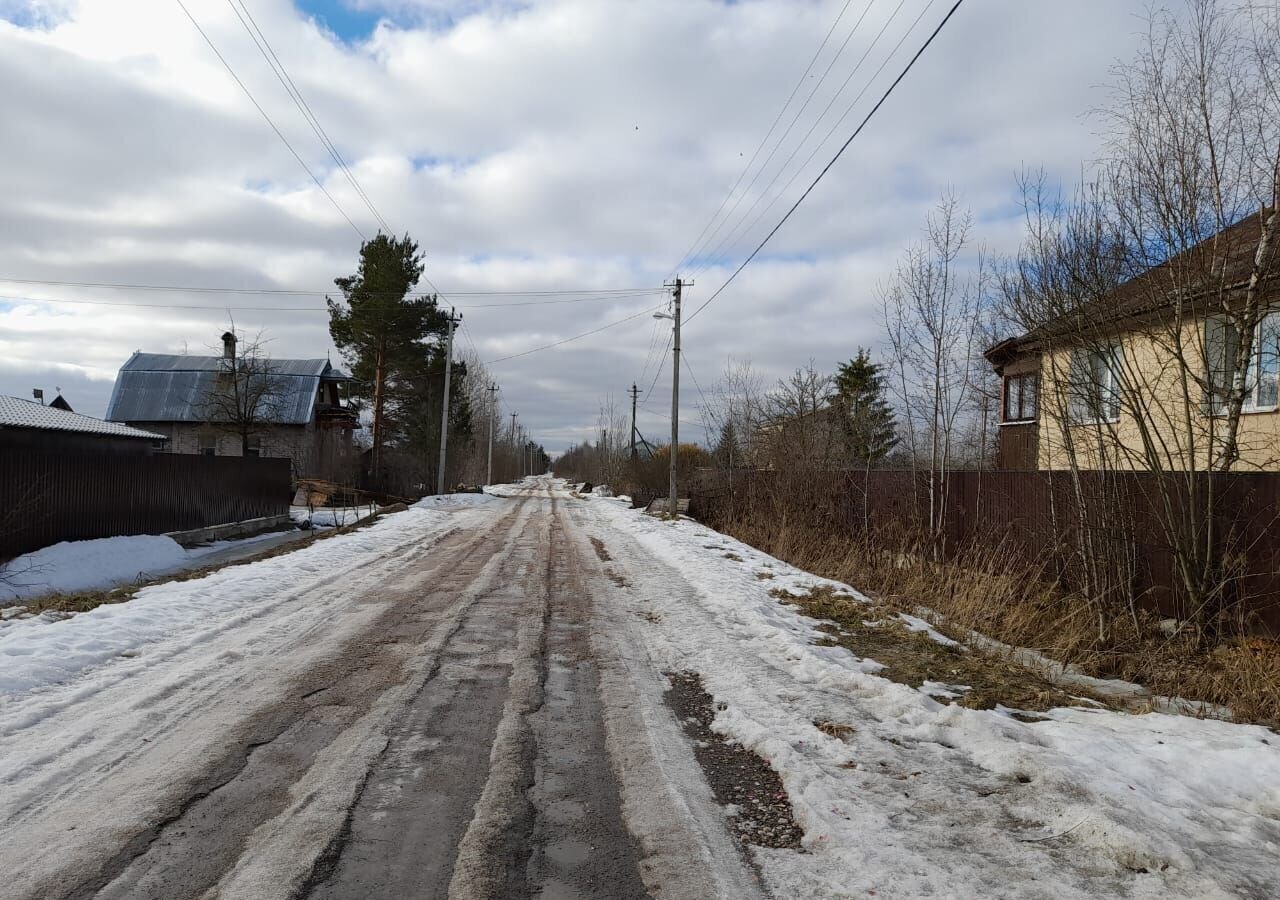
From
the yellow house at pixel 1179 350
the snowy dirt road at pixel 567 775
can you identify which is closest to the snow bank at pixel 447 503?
the snowy dirt road at pixel 567 775

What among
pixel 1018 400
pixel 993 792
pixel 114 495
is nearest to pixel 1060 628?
pixel 993 792

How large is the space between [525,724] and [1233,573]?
7439 millimetres

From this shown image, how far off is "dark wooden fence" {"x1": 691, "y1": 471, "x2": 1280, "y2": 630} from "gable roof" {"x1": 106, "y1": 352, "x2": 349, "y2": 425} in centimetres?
3637

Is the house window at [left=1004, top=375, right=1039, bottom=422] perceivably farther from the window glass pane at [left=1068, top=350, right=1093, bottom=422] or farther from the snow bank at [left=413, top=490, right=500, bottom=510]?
the snow bank at [left=413, top=490, right=500, bottom=510]

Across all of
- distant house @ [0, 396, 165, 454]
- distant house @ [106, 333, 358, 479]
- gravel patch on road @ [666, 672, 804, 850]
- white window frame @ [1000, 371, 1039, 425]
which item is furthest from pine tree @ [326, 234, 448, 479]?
gravel patch on road @ [666, 672, 804, 850]

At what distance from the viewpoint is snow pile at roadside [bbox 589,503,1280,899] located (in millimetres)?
3191

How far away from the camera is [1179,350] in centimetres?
785

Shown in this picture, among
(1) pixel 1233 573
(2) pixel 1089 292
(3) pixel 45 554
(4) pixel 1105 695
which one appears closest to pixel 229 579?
(3) pixel 45 554

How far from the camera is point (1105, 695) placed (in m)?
6.64

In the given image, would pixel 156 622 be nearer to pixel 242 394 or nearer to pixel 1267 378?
pixel 1267 378

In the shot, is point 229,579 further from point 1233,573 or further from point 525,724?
point 1233,573

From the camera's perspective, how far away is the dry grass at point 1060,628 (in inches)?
263

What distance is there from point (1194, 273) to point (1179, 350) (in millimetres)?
795

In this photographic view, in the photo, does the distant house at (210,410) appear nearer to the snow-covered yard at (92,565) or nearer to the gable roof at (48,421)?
the gable roof at (48,421)
